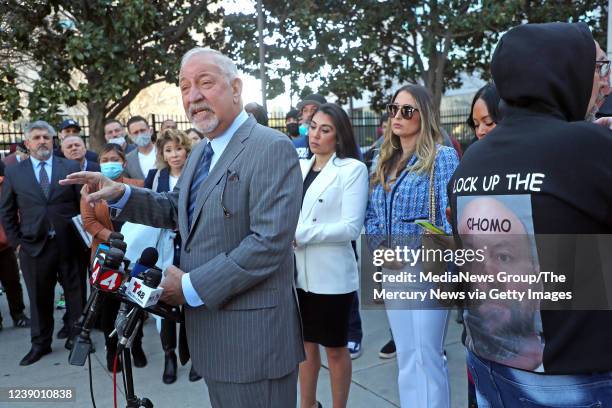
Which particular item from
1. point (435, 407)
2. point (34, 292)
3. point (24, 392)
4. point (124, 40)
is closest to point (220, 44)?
point (124, 40)

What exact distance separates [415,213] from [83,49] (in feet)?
31.2

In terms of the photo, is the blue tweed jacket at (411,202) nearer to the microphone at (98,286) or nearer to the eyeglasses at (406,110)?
the eyeglasses at (406,110)

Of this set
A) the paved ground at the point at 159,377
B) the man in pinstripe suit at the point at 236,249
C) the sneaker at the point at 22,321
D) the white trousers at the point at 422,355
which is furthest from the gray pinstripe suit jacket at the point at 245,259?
the sneaker at the point at 22,321

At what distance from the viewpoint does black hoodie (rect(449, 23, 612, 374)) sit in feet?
4.39

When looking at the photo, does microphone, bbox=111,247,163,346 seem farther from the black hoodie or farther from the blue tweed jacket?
the blue tweed jacket

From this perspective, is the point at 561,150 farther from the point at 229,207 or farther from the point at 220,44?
the point at 220,44

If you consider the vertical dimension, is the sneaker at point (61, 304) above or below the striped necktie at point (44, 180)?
below

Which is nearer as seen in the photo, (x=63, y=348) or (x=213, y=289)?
(x=213, y=289)

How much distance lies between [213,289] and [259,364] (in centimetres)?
35

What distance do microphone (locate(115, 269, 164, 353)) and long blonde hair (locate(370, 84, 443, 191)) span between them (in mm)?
1588

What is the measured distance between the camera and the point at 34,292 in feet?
15.9

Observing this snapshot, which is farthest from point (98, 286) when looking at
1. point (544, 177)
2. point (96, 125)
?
point (96, 125)

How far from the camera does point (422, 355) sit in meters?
2.81

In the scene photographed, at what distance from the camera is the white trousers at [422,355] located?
2.80 metres
